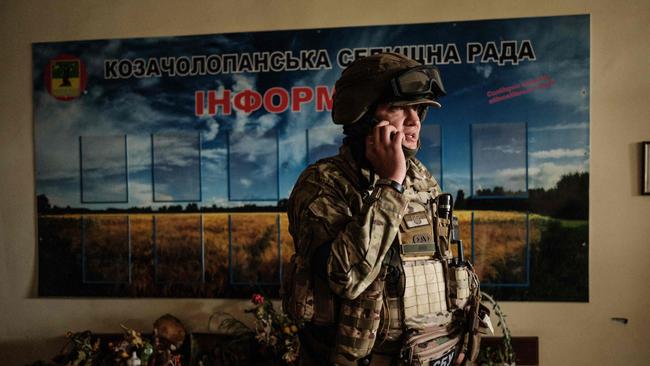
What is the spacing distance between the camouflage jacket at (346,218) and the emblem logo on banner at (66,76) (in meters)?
2.22

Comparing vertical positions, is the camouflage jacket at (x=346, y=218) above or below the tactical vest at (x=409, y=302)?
above

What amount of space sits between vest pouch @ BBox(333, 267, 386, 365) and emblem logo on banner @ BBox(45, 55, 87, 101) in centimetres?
250

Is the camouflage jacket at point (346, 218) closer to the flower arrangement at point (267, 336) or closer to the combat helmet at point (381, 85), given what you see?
the combat helmet at point (381, 85)

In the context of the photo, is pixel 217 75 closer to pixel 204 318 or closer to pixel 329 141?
pixel 329 141

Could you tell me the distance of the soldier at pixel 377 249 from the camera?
1087 mm

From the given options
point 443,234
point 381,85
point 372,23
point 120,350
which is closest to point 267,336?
point 120,350

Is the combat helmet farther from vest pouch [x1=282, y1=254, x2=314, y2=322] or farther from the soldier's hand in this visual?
vest pouch [x1=282, y1=254, x2=314, y2=322]

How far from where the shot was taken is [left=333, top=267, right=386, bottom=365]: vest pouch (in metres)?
1.11

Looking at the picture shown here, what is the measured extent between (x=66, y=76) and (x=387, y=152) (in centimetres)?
253

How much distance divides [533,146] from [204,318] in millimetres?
2282

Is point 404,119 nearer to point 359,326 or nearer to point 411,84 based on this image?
point 411,84

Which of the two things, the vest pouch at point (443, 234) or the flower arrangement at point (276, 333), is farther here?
the flower arrangement at point (276, 333)

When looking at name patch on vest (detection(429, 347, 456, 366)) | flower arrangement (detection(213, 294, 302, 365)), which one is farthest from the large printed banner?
name patch on vest (detection(429, 347, 456, 366))

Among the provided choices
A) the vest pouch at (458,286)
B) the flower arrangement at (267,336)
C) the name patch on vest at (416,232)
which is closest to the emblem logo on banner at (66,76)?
the flower arrangement at (267,336)
